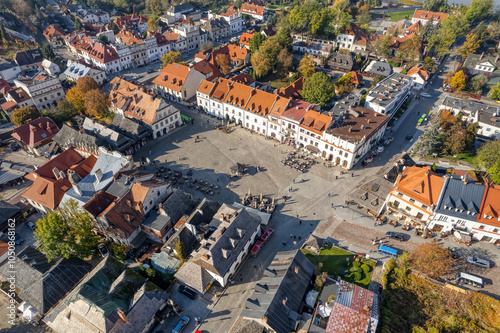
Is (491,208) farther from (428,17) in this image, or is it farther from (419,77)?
(428,17)

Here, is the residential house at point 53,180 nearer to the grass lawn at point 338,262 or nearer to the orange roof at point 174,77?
the orange roof at point 174,77

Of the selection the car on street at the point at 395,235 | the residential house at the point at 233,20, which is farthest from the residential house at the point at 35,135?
the residential house at the point at 233,20

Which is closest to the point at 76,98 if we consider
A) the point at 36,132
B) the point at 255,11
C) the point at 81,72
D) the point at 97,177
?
the point at 36,132

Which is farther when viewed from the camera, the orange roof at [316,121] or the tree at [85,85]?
the tree at [85,85]

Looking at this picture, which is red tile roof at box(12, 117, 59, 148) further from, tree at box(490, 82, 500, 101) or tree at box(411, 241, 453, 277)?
tree at box(490, 82, 500, 101)

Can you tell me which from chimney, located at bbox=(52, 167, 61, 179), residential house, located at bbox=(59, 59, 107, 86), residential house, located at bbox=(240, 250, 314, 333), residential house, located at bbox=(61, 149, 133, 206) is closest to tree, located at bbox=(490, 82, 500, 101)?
residential house, located at bbox=(240, 250, 314, 333)

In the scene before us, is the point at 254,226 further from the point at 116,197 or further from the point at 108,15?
the point at 108,15

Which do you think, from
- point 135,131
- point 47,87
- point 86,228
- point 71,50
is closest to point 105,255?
point 86,228
